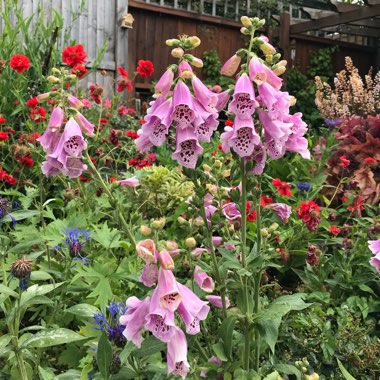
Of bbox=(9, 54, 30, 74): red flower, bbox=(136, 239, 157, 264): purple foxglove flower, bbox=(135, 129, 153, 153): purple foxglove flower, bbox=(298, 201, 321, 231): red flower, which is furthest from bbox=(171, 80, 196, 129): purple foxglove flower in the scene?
bbox=(9, 54, 30, 74): red flower

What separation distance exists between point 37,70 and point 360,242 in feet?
8.18

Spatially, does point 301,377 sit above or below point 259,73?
below

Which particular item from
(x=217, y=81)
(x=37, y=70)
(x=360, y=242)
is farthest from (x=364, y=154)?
(x=217, y=81)

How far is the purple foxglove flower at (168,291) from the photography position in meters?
1.06

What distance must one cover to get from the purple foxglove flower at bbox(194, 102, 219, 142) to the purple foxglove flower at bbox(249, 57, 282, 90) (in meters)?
0.12

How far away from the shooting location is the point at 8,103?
150 inches

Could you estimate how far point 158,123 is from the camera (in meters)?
1.28

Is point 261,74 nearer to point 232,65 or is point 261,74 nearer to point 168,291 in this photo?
point 232,65

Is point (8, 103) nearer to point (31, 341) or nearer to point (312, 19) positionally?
point (31, 341)

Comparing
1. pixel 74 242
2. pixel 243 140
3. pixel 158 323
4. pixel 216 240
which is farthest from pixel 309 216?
pixel 158 323

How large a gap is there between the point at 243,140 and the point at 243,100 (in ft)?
0.29

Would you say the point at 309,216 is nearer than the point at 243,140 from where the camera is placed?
No

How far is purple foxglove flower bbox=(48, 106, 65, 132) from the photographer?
1421 millimetres

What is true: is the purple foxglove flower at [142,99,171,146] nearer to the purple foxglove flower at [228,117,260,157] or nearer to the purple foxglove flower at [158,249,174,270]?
the purple foxglove flower at [228,117,260,157]
